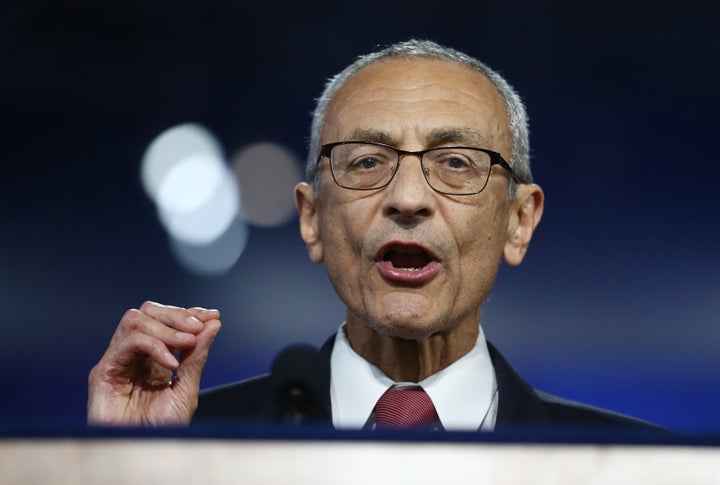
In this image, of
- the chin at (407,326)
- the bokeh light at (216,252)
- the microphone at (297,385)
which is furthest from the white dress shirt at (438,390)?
the bokeh light at (216,252)

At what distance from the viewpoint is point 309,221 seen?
5.45 feet

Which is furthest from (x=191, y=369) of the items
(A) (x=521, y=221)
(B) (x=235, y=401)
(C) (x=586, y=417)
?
(C) (x=586, y=417)

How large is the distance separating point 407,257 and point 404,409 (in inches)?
10.6

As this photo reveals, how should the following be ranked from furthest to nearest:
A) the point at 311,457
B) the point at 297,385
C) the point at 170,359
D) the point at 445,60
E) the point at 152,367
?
1. the point at 445,60
2. the point at 152,367
3. the point at 170,359
4. the point at 297,385
5. the point at 311,457

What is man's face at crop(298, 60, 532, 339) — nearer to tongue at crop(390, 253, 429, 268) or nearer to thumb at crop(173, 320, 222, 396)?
tongue at crop(390, 253, 429, 268)

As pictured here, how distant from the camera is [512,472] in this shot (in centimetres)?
60

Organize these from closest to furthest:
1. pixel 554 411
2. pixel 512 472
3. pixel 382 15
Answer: pixel 512 472, pixel 554 411, pixel 382 15

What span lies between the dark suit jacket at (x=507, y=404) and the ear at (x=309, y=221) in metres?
0.18

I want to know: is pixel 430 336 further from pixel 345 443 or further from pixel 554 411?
pixel 345 443

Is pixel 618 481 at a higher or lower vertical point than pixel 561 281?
lower

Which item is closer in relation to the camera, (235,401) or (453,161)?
(453,161)

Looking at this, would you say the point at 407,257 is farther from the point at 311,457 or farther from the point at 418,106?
the point at 311,457

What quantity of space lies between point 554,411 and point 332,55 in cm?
102

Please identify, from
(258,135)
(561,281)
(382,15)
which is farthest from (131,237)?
(561,281)
